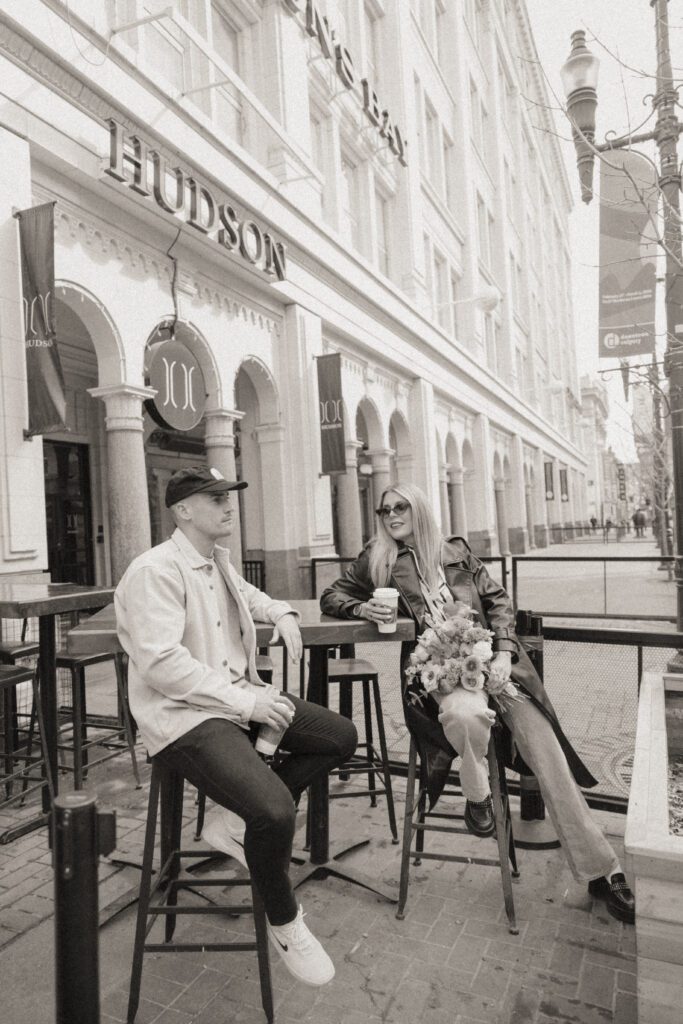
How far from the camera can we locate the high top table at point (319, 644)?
2768mm

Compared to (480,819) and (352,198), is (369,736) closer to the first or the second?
(480,819)

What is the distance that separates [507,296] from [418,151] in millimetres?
11468

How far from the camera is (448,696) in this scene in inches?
116

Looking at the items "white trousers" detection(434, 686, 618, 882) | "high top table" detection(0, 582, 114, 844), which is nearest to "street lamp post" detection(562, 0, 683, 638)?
"white trousers" detection(434, 686, 618, 882)

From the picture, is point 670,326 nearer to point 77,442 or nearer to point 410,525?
point 410,525

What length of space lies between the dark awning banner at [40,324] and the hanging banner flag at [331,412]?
6236 millimetres

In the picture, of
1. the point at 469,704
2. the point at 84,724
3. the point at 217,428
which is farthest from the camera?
the point at 217,428

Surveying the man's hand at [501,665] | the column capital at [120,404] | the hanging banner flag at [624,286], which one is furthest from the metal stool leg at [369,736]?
the column capital at [120,404]

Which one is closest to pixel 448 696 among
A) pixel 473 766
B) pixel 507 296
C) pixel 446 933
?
pixel 473 766

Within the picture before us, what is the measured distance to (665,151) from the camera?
5098mm

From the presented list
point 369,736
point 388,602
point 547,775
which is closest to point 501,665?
point 547,775

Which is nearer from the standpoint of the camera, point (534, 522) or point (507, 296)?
point (507, 296)

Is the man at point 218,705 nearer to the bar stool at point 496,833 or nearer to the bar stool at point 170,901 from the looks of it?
the bar stool at point 170,901

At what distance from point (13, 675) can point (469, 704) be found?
8.67ft
